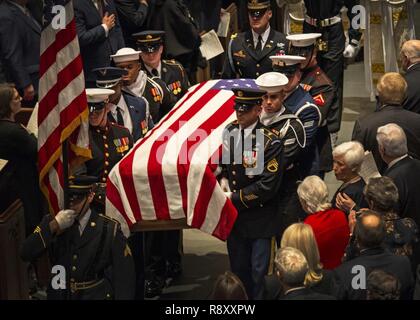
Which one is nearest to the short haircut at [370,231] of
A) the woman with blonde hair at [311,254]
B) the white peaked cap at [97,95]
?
the woman with blonde hair at [311,254]

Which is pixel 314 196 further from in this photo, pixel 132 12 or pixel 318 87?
pixel 132 12

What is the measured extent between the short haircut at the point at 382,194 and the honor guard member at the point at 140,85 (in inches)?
81.2

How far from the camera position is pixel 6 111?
685cm

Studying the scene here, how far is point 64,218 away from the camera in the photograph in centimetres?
588

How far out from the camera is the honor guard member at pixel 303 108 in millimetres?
7090

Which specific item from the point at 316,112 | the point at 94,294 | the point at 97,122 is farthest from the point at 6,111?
the point at 316,112

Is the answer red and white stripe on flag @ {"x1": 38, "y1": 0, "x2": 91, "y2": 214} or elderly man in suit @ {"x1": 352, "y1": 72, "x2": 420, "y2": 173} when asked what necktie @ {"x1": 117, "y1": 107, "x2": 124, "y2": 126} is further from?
elderly man in suit @ {"x1": 352, "y1": 72, "x2": 420, "y2": 173}

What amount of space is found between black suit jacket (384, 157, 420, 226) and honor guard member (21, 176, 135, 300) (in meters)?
1.65

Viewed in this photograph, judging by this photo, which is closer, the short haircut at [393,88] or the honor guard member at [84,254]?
the honor guard member at [84,254]

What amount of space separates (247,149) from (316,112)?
2.63 feet

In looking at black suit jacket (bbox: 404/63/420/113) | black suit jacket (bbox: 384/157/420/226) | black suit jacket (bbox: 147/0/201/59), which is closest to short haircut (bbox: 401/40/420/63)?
black suit jacket (bbox: 404/63/420/113)

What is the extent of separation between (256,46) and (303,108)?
55.3 inches

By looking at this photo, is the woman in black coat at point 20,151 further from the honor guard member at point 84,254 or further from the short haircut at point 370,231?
the short haircut at point 370,231

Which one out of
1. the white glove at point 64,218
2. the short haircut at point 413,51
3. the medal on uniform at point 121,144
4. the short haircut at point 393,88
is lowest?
the white glove at point 64,218
